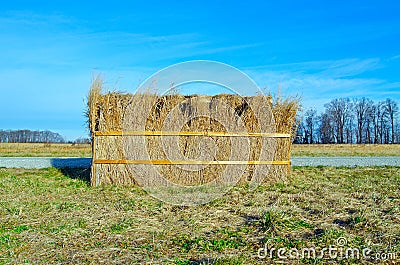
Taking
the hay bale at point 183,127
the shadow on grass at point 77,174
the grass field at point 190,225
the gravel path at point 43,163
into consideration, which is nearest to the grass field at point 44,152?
the gravel path at point 43,163

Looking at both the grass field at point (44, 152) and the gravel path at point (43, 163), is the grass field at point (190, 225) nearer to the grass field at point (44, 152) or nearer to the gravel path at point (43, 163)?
the gravel path at point (43, 163)

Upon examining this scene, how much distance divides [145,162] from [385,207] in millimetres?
5660

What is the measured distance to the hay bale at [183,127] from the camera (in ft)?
32.1

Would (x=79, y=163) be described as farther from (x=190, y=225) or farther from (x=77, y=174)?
(x=190, y=225)

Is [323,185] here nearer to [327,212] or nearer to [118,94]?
[327,212]

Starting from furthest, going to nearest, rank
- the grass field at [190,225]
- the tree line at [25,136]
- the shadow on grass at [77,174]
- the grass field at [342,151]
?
the tree line at [25,136]
the grass field at [342,151]
the shadow on grass at [77,174]
the grass field at [190,225]

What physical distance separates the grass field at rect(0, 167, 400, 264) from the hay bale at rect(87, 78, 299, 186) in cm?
108

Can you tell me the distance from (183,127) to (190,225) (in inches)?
185

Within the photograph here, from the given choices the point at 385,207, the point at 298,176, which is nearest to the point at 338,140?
the point at 298,176

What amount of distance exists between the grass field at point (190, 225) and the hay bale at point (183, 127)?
1075 mm

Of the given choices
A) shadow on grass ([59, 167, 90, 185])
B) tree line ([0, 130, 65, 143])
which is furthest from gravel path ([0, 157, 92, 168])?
tree line ([0, 130, 65, 143])

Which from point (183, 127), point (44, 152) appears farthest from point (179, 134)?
point (44, 152)

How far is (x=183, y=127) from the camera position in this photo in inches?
397

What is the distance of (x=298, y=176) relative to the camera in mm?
11109
